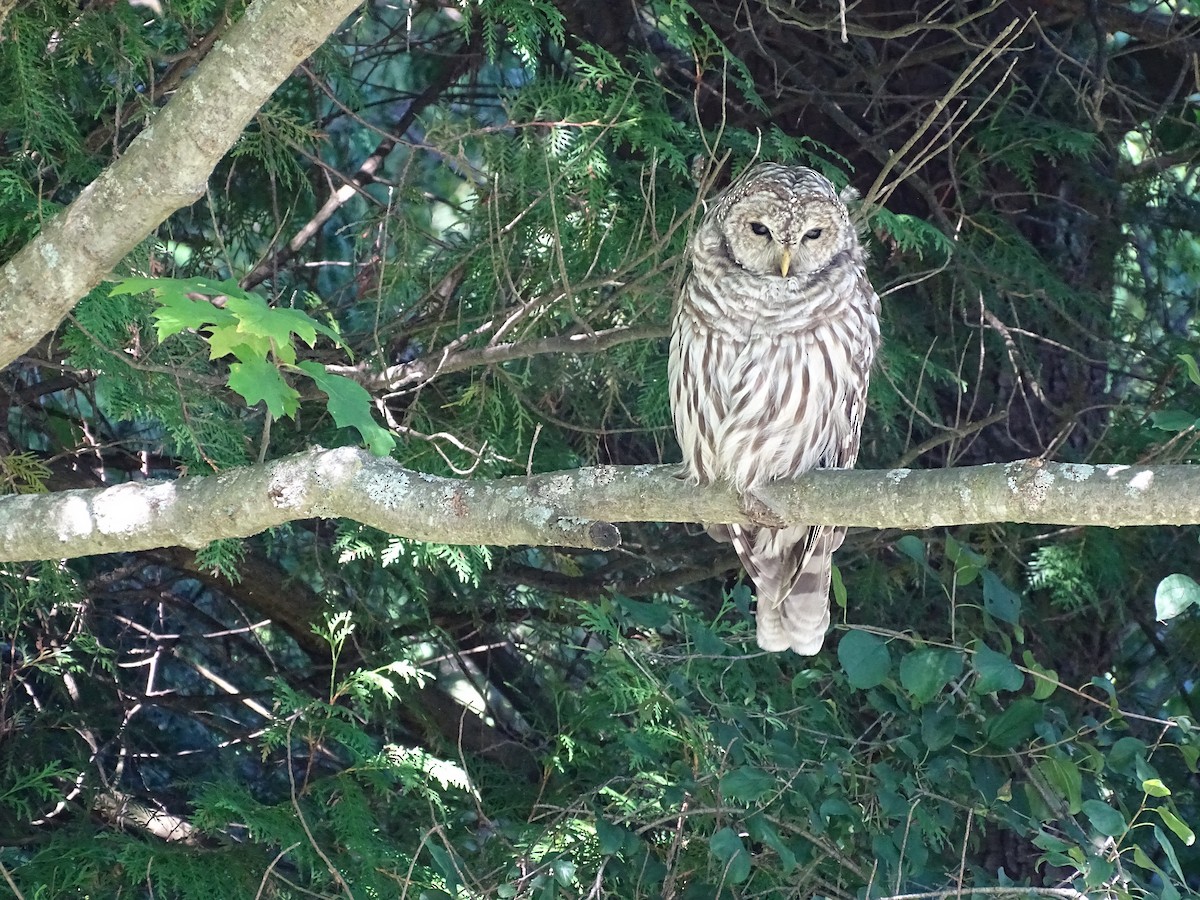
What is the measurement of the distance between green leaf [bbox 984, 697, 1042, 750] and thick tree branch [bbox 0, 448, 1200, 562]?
0.97 metres

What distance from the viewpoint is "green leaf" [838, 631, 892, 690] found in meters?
2.92

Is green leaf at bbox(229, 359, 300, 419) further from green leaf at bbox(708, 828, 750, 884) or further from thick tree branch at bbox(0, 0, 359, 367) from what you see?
green leaf at bbox(708, 828, 750, 884)

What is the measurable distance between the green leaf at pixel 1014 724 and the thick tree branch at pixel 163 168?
203 cm

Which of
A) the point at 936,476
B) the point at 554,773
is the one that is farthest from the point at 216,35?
the point at 554,773

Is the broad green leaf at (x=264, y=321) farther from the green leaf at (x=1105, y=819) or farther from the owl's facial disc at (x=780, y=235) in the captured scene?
the green leaf at (x=1105, y=819)

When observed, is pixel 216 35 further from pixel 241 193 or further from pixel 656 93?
pixel 656 93

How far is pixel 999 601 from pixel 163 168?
6.54ft

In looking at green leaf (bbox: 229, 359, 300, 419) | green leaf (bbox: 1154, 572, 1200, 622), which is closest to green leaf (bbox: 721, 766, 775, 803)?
green leaf (bbox: 1154, 572, 1200, 622)

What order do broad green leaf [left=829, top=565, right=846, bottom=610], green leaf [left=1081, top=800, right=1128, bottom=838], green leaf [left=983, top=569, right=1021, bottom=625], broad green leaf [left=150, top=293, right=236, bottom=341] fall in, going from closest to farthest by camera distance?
broad green leaf [left=150, top=293, right=236, bottom=341], green leaf [left=1081, top=800, right=1128, bottom=838], green leaf [left=983, top=569, right=1021, bottom=625], broad green leaf [left=829, top=565, right=846, bottom=610]

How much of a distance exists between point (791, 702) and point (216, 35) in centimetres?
224

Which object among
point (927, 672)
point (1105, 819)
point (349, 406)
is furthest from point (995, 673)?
point (349, 406)

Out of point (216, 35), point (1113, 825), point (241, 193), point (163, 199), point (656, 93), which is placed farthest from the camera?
point (241, 193)

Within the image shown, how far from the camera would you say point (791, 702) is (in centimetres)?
375

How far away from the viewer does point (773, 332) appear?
3146 mm
